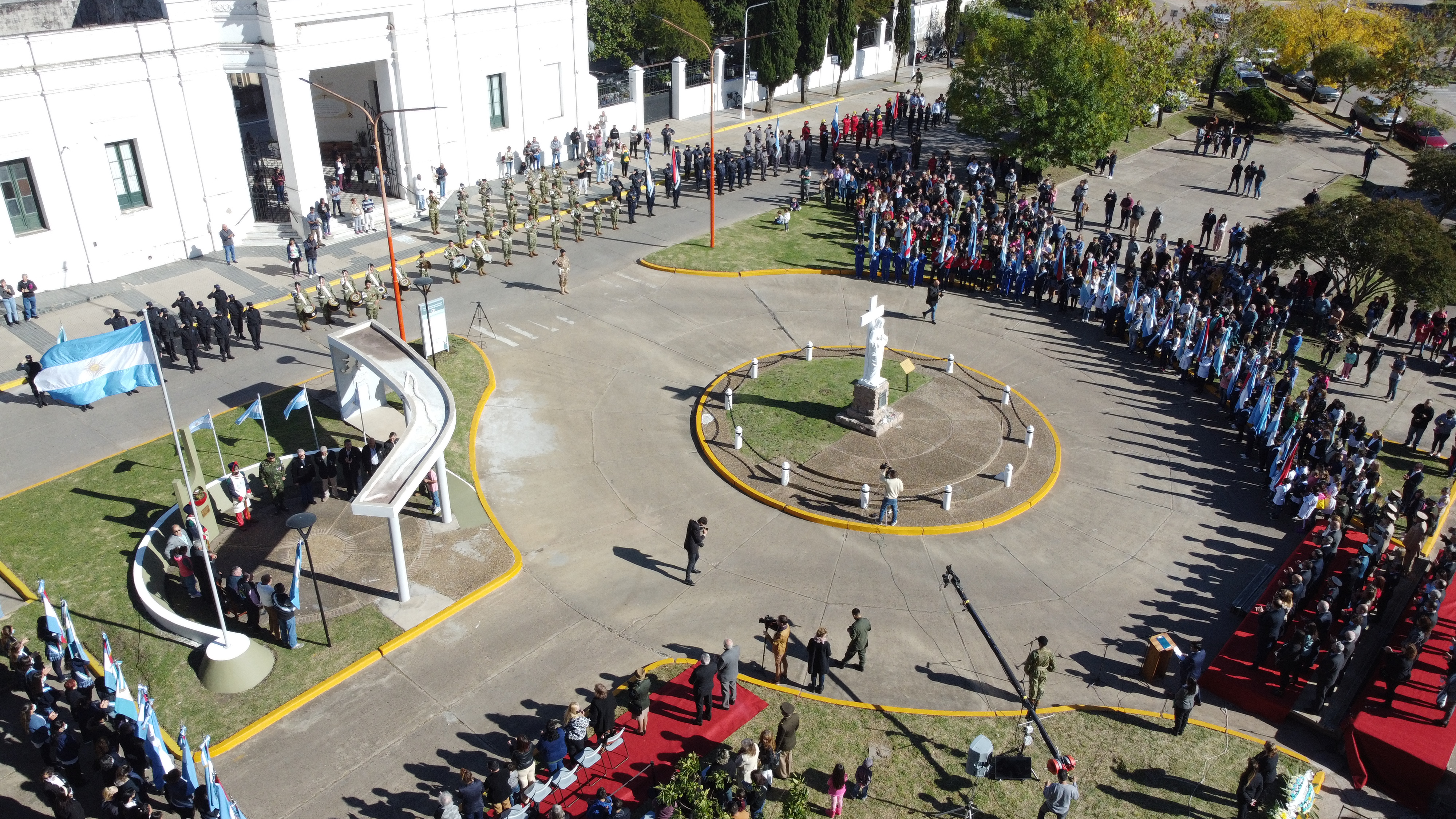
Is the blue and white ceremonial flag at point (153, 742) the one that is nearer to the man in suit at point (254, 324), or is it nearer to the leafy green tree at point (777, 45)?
the man in suit at point (254, 324)

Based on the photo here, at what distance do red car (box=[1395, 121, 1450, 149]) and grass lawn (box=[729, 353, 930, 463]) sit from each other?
3565 cm

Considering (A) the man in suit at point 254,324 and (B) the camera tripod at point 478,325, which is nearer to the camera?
(A) the man in suit at point 254,324

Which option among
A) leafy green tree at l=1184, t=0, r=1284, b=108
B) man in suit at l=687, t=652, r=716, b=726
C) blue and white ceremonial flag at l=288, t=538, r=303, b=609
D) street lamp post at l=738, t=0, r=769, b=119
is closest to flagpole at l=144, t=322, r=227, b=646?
blue and white ceremonial flag at l=288, t=538, r=303, b=609

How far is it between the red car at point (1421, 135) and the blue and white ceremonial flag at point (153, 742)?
53790 millimetres

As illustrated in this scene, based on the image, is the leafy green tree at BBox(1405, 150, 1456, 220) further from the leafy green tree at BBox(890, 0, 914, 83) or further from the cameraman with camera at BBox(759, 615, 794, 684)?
the cameraman with camera at BBox(759, 615, 794, 684)

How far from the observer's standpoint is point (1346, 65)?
48344 millimetres

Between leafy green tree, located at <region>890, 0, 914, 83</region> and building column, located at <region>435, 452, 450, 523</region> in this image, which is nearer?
building column, located at <region>435, 452, 450, 523</region>

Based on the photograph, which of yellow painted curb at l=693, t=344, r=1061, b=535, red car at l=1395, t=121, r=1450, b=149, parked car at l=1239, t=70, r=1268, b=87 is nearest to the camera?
yellow painted curb at l=693, t=344, r=1061, b=535

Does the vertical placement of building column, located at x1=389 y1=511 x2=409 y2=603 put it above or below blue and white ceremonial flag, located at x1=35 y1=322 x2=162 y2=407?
below

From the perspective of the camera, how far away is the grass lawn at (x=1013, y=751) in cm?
1567

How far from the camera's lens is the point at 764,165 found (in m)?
42.9

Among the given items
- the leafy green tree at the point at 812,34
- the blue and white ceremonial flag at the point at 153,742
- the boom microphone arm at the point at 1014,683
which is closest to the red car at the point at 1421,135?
the leafy green tree at the point at 812,34

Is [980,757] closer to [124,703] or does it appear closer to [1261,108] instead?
[124,703]

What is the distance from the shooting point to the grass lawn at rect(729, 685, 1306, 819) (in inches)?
617
